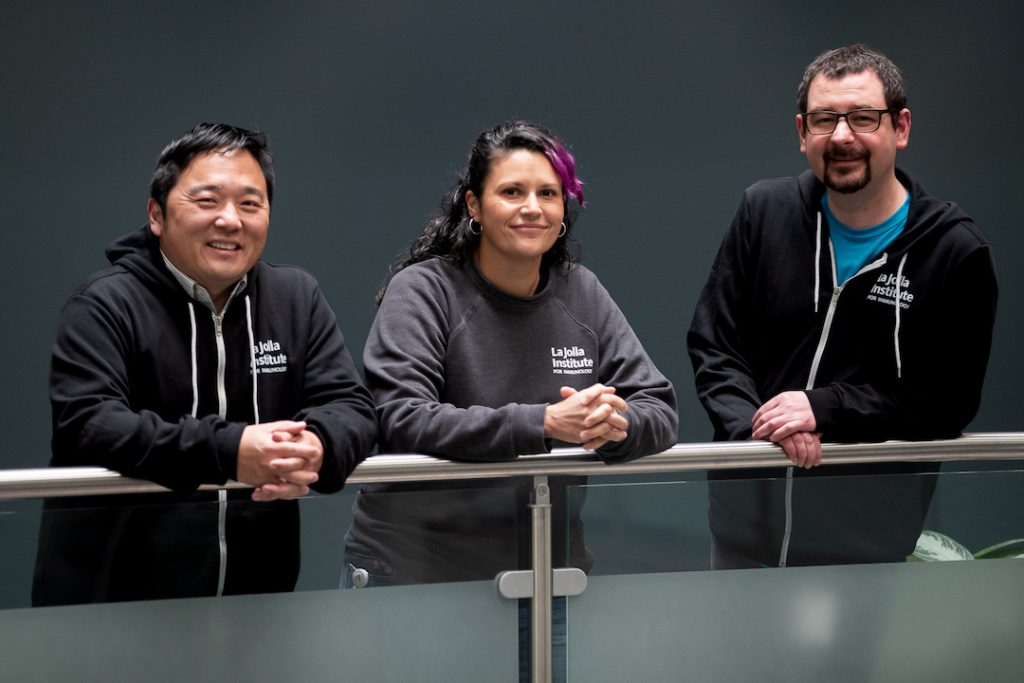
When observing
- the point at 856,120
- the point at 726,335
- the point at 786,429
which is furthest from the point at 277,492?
the point at 856,120

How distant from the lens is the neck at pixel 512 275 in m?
2.74

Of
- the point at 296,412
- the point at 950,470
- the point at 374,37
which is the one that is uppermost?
the point at 374,37

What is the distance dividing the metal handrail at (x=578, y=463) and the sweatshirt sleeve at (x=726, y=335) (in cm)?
28

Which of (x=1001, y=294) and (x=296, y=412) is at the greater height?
(x=1001, y=294)

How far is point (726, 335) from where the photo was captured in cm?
292

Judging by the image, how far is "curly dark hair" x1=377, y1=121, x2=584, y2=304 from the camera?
2787 millimetres

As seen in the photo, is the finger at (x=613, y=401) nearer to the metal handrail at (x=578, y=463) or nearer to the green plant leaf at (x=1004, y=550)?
the metal handrail at (x=578, y=463)

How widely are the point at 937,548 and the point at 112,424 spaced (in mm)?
1807

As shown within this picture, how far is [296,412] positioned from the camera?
2.53 meters

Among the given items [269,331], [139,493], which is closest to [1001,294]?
[269,331]

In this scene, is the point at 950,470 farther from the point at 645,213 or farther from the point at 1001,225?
the point at 1001,225

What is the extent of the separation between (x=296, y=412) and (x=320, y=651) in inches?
19.9

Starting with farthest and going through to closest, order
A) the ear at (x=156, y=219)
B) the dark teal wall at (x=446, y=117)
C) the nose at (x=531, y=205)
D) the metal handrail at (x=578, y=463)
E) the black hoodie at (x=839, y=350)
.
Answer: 1. the dark teal wall at (x=446, y=117)
2. the nose at (x=531, y=205)
3. the black hoodie at (x=839, y=350)
4. the ear at (x=156, y=219)
5. the metal handrail at (x=578, y=463)

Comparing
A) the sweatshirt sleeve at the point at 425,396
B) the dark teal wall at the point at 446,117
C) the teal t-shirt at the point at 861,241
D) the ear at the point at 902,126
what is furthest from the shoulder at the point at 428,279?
the dark teal wall at the point at 446,117
